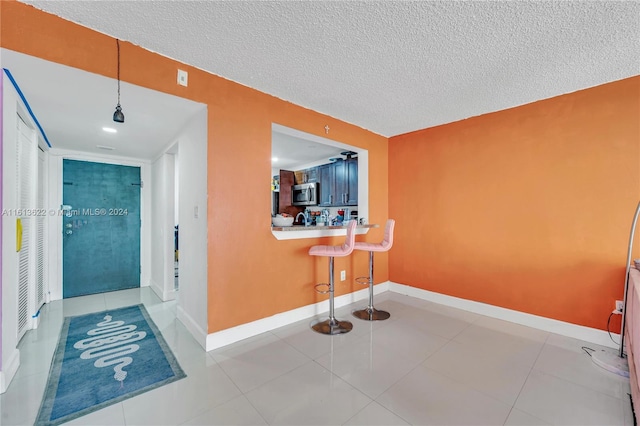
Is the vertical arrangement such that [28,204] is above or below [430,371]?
above

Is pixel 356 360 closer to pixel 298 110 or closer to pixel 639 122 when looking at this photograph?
Result: pixel 298 110

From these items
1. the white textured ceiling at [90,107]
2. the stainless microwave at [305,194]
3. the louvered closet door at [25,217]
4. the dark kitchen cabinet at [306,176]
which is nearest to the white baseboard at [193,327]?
the louvered closet door at [25,217]

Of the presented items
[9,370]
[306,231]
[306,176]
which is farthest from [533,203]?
[9,370]

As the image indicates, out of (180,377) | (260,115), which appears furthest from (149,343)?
(260,115)

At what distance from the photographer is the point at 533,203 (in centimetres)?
288

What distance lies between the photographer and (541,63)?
2.15m

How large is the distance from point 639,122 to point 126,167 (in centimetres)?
628

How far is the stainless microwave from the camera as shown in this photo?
562cm

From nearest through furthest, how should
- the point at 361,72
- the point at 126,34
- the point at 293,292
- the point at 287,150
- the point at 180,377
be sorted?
the point at 126,34 → the point at 180,377 → the point at 361,72 → the point at 293,292 → the point at 287,150

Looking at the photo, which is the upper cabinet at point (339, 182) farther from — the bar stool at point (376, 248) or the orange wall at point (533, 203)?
the bar stool at point (376, 248)

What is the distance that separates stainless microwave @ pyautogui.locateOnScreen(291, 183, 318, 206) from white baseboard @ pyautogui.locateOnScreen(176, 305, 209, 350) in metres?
3.29

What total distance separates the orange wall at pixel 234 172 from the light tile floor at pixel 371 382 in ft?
1.39

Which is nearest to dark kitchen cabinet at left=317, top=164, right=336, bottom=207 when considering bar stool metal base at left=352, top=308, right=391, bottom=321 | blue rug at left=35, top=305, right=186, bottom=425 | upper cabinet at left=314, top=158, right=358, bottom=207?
upper cabinet at left=314, top=158, right=358, bottom=207

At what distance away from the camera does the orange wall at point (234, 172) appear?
5.96 ft
